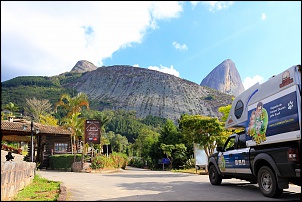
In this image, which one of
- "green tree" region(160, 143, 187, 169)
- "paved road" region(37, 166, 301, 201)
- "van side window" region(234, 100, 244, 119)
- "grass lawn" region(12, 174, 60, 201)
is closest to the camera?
"grass lawn" region(12, 174, 60, 201)

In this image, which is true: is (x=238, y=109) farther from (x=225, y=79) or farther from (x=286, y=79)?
(x=225, y=79)

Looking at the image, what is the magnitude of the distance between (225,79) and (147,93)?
7250 cm

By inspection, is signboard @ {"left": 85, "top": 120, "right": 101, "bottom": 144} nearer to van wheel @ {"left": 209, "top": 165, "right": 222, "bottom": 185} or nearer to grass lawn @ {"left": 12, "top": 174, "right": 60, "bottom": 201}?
grass lawn @ {"left": 12, "top": 174, "right": 60, "bottom": 201}

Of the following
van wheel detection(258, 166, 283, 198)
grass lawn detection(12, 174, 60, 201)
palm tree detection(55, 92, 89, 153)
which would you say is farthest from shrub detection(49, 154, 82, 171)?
van wheel detection(258, 166, 283, 198)

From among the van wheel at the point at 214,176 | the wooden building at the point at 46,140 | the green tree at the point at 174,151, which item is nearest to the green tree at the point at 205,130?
the van wheel at the point at 214,176

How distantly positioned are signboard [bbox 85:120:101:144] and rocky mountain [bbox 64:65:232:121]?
90538 millimetres

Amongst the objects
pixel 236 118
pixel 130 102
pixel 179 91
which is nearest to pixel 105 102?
pixel 130 102

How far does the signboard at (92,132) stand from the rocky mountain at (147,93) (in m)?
90.5

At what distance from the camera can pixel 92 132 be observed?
21266mm

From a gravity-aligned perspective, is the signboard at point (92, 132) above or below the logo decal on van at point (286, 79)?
below

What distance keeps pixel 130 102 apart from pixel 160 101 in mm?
14053

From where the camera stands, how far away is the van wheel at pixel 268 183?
21.9 ft

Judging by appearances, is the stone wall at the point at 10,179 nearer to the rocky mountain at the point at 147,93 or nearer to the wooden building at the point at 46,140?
the wooden building at the point at 46,140

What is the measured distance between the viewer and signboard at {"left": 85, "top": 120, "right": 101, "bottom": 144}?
21.1m
